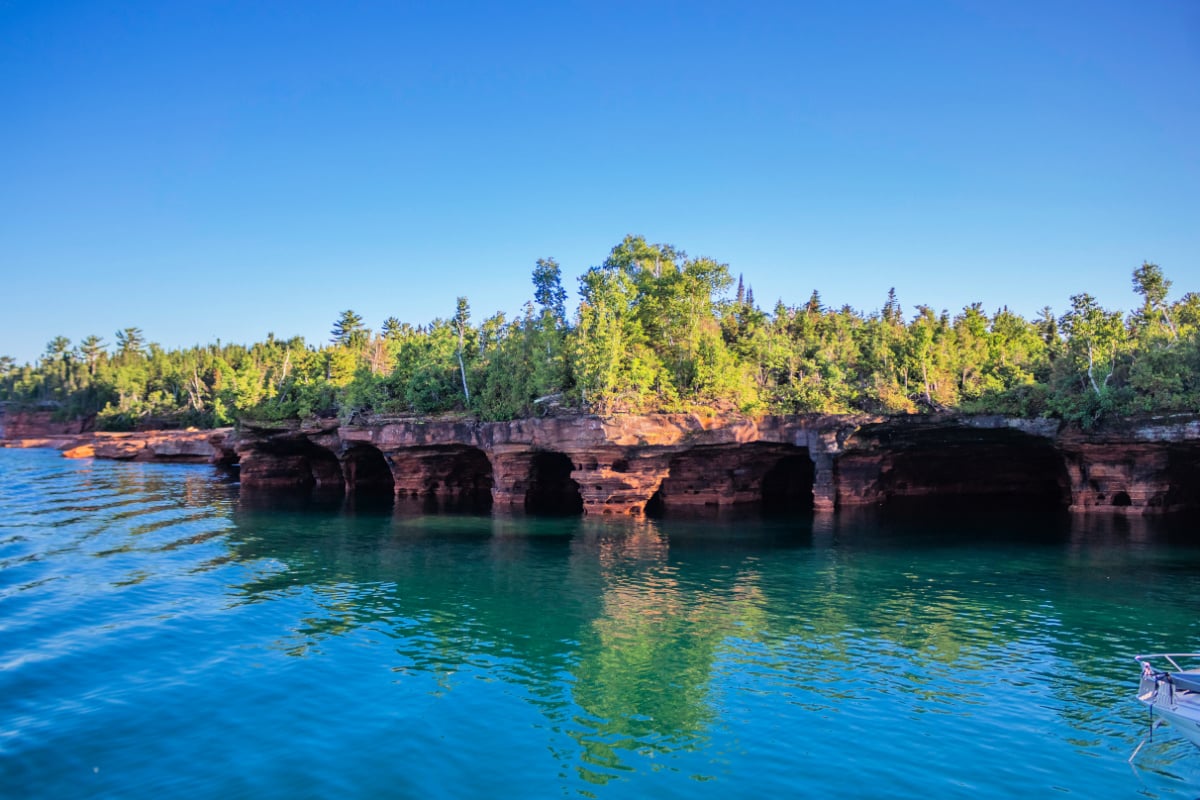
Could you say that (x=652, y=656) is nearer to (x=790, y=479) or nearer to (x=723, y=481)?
(x=723, y=481)

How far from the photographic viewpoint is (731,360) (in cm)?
4194

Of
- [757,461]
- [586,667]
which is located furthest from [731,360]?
[586,667]

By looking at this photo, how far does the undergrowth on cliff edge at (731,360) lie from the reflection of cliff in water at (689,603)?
22.4ft

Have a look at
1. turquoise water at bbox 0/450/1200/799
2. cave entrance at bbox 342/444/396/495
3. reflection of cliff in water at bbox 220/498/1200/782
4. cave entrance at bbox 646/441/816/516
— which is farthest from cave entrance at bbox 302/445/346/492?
turquoise water at bbox 0/450/1200/799

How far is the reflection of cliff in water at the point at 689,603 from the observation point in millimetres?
15594

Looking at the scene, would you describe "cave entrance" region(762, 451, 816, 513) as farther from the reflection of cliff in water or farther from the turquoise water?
the turquoise water

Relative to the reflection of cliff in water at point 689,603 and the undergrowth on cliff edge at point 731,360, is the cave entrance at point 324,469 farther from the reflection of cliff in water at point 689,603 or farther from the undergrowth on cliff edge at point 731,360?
the reflection of cliff in water at point 689,603

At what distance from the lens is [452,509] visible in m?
45.3

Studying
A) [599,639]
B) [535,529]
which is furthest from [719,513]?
[599,639]

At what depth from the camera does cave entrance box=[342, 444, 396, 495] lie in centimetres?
5669

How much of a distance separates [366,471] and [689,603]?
151 ft

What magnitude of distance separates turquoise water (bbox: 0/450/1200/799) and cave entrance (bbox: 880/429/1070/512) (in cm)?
1155

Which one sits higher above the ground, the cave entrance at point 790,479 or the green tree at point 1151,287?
the green tree at point 1151,287

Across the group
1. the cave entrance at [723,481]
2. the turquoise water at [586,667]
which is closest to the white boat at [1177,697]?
the turquoise water at [586,667]
